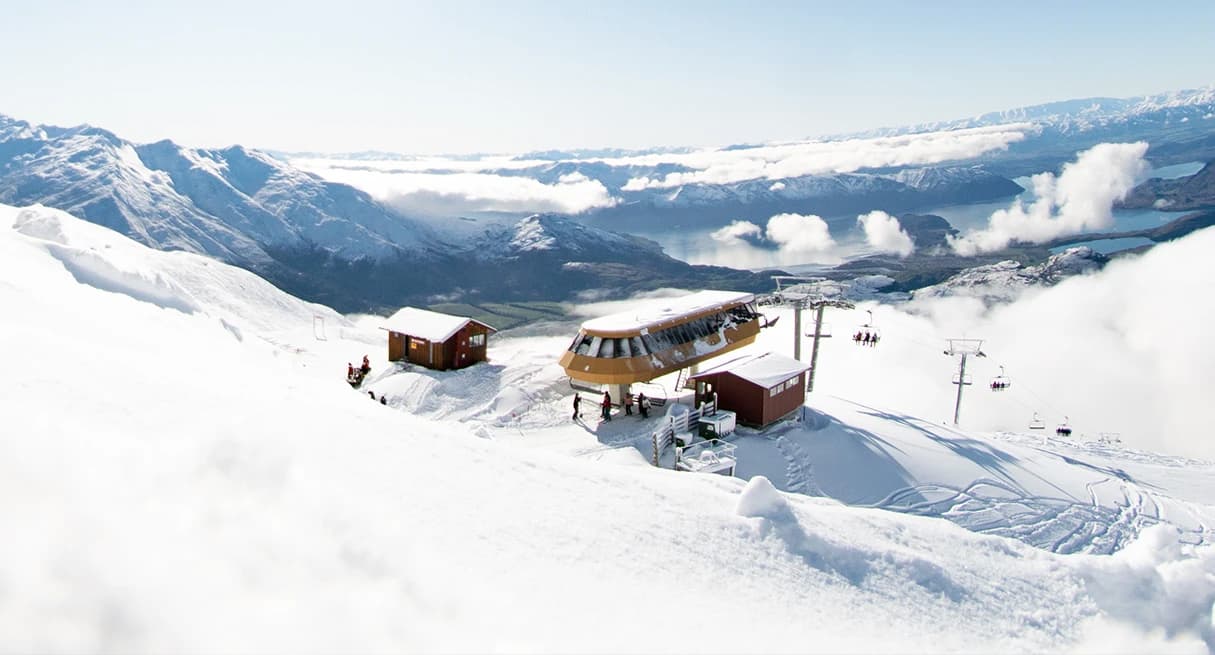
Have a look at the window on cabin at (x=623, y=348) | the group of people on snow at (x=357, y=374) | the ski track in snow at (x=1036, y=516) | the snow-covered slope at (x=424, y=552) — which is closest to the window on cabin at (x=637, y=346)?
the window on cabin at (x=623, y=348)

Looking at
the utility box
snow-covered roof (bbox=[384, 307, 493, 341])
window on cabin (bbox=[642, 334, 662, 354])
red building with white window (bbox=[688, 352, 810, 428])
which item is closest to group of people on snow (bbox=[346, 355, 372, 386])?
snow-covered roof (bbox=[384, 307, 493, 341])

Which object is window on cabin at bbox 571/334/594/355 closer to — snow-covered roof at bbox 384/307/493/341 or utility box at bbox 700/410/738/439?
utility box at bbox 700/410/738/439

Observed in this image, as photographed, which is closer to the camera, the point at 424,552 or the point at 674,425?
the point at 424,552

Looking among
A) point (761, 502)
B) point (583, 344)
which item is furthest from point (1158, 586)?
point (583, 344)

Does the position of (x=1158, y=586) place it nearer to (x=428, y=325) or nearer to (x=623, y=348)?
(x=623, y=348)

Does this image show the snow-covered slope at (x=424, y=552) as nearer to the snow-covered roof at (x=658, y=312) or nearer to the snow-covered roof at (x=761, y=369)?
the snow-covered roof at (x=761, y=369)

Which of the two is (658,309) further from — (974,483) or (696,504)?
(696,504)
